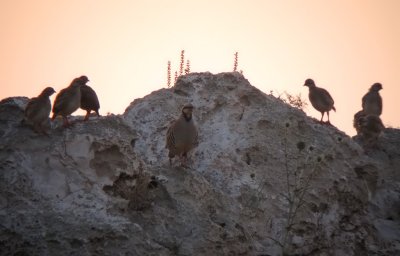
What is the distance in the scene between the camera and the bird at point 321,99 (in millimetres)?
12305

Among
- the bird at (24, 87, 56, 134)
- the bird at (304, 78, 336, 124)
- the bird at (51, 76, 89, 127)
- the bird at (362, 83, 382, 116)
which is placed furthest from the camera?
the bird at (362, 83, 382, 116)

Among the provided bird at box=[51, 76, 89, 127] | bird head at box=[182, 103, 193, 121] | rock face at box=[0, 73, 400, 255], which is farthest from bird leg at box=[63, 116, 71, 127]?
bird head at box=[182, 103, 193, 121]

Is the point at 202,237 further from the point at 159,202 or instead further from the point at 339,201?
the point at 339,201

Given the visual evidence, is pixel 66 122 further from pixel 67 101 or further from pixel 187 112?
pixel 187 112

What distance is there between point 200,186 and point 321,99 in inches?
225

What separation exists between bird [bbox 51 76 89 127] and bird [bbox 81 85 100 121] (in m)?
0.37

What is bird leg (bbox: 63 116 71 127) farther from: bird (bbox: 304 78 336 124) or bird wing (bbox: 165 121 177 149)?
bird (bbox: 304 78 336 124)

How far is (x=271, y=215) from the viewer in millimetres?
8062

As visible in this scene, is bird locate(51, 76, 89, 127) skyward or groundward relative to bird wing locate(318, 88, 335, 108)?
groundward

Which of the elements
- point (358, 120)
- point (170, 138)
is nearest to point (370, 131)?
point (358, 120)

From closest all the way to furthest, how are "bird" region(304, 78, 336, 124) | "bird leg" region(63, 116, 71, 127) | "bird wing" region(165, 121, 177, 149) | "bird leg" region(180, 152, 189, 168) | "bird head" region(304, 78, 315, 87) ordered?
"bird leg" region(63, 116, 71, 127) → "bird leg" region(180, 152, 189, 168) → "bird wing" region(165, 121, 177, 149) → "bird" region(304, 78, 336, 124) → "bird head" region(304, 78, 315, 87)

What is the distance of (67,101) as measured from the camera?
835 centimetres

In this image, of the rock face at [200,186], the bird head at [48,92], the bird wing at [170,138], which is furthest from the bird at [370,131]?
the bird head at [48,92]

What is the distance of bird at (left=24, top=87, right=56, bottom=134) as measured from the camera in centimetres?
724
